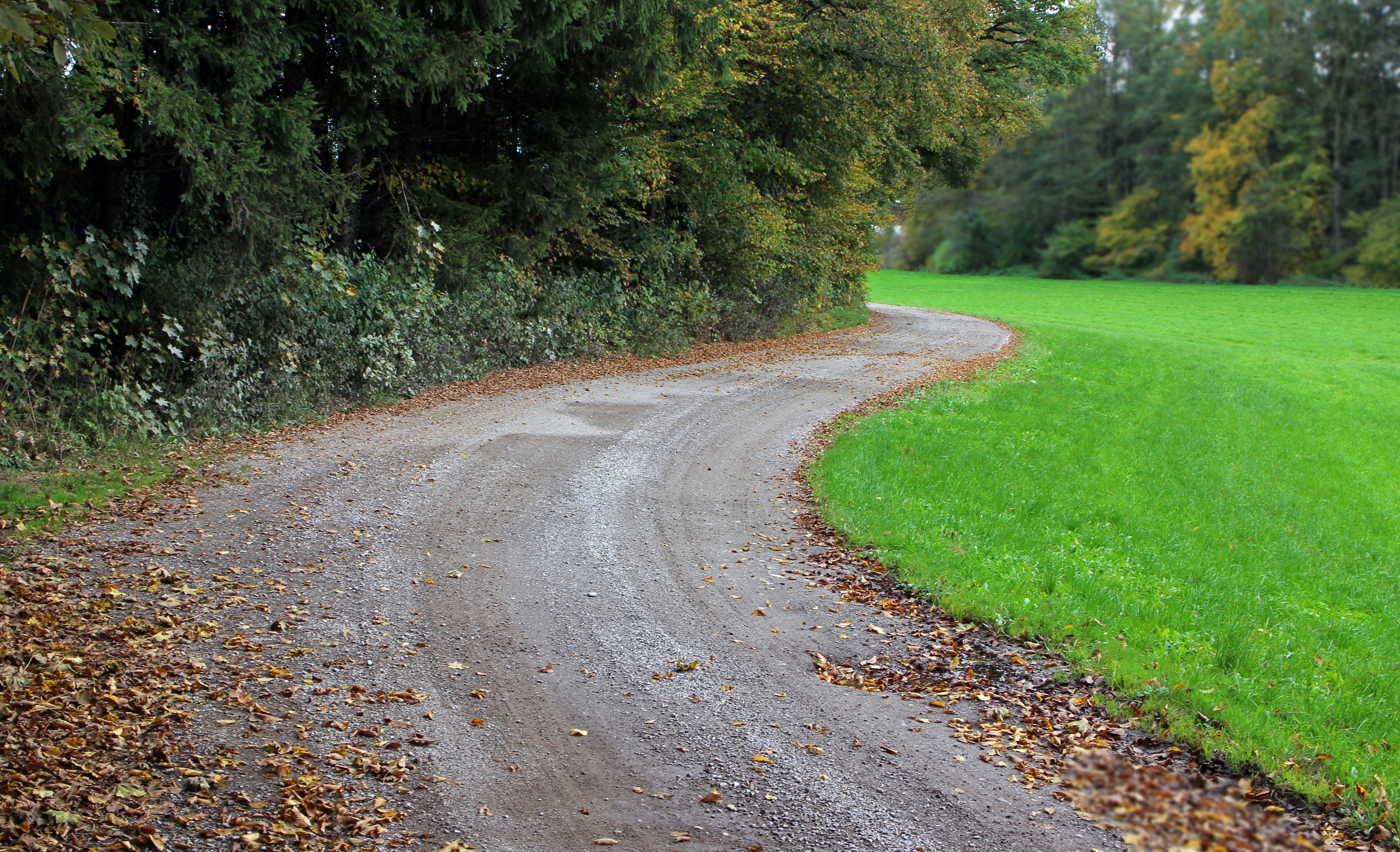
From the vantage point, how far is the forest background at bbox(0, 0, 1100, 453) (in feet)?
30.0

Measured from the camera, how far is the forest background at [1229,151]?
177 feet

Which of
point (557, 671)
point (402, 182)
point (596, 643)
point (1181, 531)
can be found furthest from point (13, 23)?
point (402, 182)

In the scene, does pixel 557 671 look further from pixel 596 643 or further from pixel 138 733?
pixel 138 733

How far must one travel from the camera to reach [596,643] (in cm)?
567

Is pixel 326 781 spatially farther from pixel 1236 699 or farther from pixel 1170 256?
pixel 1170 256

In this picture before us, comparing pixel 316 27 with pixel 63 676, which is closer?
pixel 63 676

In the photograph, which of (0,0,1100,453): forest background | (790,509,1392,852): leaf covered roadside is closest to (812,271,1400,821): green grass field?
(790,509,1392,852): leaf covered roadside

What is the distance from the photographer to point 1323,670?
5.98 m

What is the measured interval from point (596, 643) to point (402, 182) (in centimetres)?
984

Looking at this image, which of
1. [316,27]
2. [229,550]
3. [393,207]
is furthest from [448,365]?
[229,550]

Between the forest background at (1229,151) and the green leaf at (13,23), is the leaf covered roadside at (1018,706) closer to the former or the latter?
the green leaf at (13,23)

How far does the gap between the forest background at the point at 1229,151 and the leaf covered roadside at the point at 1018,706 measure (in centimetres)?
5071

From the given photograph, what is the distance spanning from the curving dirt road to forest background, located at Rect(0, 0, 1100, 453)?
1.89 meters

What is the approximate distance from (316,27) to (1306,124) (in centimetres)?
5918
